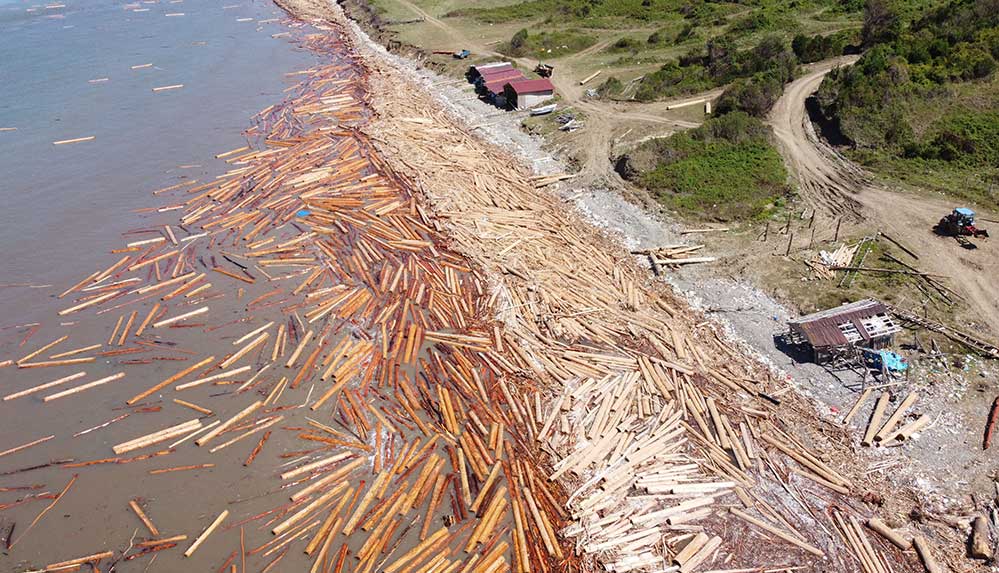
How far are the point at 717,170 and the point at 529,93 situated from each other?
13.7 metres

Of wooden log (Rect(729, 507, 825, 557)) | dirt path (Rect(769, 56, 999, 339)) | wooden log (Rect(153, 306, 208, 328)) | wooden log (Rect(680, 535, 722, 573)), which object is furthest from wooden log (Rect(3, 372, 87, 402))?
dirt path (Rect(769, 56, 999, 339))

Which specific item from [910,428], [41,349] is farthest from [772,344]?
[41,349]

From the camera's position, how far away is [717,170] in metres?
27.8

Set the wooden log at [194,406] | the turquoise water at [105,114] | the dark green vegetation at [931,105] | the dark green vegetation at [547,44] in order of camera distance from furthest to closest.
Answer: the dark green vegetation at [547,44] → the dark green vegetation at [931,105] → the turquoise water at [105,114] → the wooden log at [194,406]

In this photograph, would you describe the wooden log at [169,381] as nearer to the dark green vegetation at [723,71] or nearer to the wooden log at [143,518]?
the wooden log at [143,518]

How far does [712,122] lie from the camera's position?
3066 cm

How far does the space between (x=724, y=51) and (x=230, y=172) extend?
106 feet

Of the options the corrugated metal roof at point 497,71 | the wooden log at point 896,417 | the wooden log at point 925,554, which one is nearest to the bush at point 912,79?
the wooden log at point 896,417

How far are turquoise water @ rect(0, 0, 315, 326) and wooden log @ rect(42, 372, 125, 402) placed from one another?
4.99 metres

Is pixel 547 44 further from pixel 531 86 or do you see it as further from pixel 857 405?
pixel 857 405

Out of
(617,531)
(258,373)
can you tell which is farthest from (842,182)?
(258,373)

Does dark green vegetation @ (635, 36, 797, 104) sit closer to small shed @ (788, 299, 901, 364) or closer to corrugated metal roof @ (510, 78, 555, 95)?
corrugated metal roof @ (510, 78, 555, 95)

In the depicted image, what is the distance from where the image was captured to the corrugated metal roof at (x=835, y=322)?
17359 millimetres

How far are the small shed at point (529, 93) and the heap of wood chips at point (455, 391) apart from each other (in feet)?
32.9
